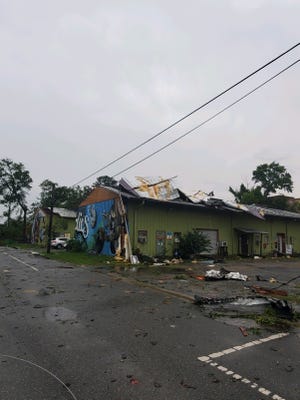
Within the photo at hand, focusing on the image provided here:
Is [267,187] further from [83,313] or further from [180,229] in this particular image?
[83,313]

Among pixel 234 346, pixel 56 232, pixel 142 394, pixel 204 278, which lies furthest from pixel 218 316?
pixel 56 232

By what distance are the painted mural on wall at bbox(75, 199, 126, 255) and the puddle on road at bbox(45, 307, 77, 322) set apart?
1565cm

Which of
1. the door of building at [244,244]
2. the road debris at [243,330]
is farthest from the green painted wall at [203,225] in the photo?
the road debris at [243,330]

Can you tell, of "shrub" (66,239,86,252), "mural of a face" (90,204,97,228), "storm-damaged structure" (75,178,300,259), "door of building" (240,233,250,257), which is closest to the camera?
"storm-damaged structure" (75,178,300,259)

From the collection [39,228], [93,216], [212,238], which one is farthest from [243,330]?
[39,228]

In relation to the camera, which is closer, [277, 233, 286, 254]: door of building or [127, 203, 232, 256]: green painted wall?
[127, 203, 232, 256]: green painted wall

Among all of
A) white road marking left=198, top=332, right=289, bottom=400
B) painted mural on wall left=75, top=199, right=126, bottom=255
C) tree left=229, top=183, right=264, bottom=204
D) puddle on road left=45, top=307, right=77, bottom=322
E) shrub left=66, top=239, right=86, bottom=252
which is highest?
tree left=229, top=183, right=264, bottom=204

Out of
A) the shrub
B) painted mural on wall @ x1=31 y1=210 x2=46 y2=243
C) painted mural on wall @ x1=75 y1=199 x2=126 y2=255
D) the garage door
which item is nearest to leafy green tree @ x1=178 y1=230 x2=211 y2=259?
the garage door

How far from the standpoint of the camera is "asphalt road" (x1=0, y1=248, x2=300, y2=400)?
3859 mm

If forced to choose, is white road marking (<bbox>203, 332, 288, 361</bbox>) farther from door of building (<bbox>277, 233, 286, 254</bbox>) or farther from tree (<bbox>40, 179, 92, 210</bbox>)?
tree (<bbox>40, 179, 92, 210</bbox>)

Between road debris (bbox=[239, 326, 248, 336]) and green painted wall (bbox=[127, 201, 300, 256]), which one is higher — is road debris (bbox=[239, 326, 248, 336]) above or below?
below

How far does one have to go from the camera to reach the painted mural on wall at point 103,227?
79.6 ft

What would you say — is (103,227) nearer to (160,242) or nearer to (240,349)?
(160,242)

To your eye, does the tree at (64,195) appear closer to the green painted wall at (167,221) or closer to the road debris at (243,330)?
the green painted wall at (167,221)
